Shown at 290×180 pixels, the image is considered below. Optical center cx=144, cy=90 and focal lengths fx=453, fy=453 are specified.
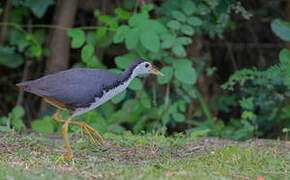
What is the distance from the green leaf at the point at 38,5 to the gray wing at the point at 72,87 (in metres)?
2.82

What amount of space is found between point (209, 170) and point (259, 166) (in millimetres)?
511

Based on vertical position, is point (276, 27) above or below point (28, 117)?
above

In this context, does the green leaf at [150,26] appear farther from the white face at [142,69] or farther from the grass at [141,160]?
the grass at [141,160]

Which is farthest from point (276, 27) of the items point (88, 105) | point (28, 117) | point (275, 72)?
point (28, 117)

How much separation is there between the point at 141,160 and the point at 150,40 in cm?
214

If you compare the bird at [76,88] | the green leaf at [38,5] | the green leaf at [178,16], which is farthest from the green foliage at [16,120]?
the green leaf at [178,16]

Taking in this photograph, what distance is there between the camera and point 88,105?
14.2 feet

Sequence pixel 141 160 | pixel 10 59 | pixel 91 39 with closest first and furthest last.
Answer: pixel 141 160
pixel 91 39
pixel 10 59

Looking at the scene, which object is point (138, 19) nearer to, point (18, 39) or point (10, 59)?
point (18, 39)

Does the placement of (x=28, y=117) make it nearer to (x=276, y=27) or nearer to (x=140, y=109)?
(x=140, y=109)

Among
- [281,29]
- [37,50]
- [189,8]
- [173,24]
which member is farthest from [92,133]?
[281,29]

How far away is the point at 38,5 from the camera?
22.9ft

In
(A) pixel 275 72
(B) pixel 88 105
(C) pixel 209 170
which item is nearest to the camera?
(C) pixel 209 170

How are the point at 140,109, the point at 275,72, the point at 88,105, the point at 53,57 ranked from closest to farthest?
the point at 88,105 → the point at 275,72 → the point at 140,109 → the point at 53,57
